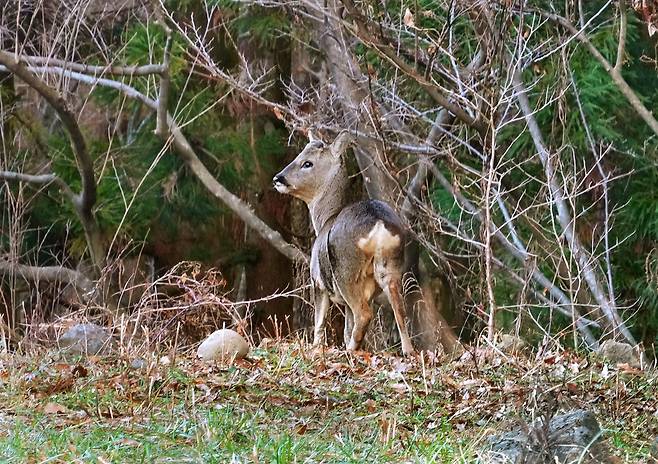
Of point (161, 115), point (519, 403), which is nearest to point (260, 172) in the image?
point (161, 115)

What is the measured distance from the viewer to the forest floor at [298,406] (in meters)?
→ 5.10

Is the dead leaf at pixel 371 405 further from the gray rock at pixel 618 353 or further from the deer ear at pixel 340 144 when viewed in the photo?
the deer ear at pixel 340 144

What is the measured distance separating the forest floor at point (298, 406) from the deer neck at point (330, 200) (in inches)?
104

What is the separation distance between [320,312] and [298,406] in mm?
4261

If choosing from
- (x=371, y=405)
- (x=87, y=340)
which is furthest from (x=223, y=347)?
(x=371, y=405)

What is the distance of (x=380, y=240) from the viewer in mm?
10141

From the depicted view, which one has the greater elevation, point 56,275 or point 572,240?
point 572,240

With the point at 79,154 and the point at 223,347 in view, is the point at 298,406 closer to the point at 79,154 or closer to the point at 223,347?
the point at 223,347

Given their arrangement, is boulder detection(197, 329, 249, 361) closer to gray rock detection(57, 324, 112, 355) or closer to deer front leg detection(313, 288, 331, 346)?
gray rock detection(57, 324, 112, 355)

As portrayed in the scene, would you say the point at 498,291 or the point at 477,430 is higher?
the point at 477,430

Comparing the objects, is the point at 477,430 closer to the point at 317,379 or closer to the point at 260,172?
the point at 317,379

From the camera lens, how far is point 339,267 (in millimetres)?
10352

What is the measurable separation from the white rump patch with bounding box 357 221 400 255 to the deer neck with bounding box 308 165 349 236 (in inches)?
46.2

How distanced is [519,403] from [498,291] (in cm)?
778
